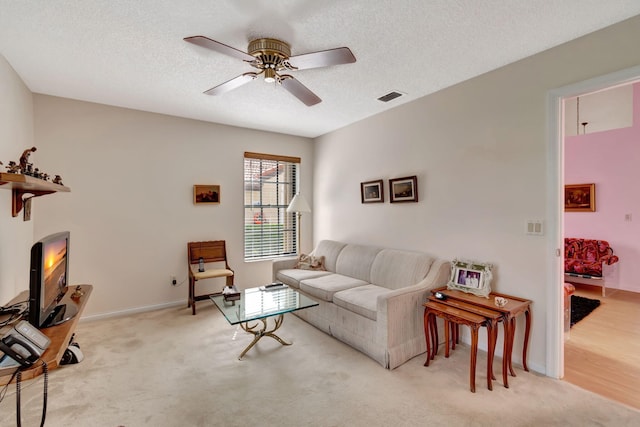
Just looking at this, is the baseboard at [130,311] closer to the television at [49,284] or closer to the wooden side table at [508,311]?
the television at [49,284]

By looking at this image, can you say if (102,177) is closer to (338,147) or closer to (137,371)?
(137,371)

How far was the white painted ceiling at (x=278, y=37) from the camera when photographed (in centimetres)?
184

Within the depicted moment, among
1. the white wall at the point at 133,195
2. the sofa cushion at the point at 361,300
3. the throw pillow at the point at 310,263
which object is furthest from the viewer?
the throw pillow at the point at 310,263

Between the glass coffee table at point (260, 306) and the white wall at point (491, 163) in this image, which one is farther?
the glass coffee table at point (260, 306)

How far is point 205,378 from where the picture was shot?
2.34m

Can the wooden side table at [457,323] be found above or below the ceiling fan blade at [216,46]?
below

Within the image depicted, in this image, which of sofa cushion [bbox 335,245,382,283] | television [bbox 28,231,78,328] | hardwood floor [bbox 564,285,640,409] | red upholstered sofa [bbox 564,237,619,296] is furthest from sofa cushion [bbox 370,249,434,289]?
red upholstered sofa [bbox 564,237,619,296]

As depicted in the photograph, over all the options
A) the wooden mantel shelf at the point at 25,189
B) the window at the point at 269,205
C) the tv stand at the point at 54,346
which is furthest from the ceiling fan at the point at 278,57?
the window at the point at 269,205

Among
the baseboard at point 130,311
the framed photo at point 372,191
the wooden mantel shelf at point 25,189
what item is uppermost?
the framed photo at point 372,191

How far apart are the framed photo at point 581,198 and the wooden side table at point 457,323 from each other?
456 cm

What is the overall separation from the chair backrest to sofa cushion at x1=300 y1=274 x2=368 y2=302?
1373mm

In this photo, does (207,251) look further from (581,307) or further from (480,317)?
(581,307)

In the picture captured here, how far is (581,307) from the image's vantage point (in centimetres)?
395

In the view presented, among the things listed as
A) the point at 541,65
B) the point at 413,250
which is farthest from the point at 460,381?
the point at 541,65
